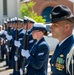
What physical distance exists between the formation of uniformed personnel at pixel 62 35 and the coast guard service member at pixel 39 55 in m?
1.61

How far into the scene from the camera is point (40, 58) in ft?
15.0

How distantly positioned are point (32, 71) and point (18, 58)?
84.6 inches

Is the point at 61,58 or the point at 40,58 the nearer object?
the point at 61,58

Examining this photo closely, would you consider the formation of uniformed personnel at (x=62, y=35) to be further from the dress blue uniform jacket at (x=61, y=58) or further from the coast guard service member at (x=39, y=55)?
the coast guard service member at (x=39, y=55)

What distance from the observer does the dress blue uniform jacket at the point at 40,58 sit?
4594 millimetres

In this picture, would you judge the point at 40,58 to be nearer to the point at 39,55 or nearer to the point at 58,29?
the point at 39,55

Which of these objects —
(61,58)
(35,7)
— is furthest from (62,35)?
(35,7)

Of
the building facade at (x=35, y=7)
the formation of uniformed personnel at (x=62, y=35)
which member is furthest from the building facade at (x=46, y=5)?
the formation of uniformed personnel at (x=62, y=35)

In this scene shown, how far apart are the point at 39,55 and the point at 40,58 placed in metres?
0.05

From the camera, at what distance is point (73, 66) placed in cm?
265

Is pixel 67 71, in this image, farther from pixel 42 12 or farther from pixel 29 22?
pixel 42 12

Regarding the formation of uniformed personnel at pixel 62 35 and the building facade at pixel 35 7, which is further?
the building facade at pixel 35 7

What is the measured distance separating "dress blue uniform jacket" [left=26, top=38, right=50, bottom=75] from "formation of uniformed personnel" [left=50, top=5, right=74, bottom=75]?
1.60m

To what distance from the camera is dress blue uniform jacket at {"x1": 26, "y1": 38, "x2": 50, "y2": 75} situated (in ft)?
15.1
